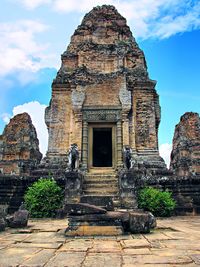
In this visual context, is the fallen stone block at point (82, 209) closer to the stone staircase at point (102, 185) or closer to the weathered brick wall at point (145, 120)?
the stone staircase at point (102, 185)

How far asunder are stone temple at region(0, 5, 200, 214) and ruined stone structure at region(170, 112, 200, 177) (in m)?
4.68

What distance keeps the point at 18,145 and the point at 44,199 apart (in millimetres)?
12753

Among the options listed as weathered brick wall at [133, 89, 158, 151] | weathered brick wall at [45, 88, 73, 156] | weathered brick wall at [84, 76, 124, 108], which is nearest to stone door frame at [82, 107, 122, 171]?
weathered brick wall at [84, 76, 124, 108]

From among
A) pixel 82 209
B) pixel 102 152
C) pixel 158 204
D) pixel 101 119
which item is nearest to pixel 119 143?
pixel 101 119

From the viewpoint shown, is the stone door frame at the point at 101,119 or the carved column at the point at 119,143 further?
the stone door frame at the point at 101,119

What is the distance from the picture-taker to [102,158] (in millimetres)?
22891

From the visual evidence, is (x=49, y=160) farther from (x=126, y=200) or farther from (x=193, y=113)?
(x=193, y=113)

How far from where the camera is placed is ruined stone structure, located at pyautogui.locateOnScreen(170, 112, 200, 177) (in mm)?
20750

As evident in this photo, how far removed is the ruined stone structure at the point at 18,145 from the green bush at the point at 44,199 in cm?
1075

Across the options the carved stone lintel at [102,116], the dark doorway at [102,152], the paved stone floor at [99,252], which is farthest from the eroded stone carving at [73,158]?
the dark doorway at [102,152]

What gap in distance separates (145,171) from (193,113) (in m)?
10.8

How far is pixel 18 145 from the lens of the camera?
21.9 metres

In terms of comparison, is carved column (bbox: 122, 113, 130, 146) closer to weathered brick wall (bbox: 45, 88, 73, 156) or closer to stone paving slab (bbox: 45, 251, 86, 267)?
weathered brick wall (bbox: 45, 88, 73, 156)

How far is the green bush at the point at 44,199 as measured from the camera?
32.1ft
